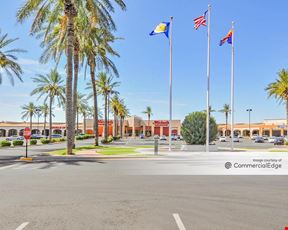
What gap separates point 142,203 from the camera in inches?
329

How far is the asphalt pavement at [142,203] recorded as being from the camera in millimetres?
6480

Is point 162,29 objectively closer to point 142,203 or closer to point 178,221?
point 142,203

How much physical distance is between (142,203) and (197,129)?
2403 centimetres

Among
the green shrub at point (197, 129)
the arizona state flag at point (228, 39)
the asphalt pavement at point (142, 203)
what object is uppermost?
the arizona state flag at point (228, 39)

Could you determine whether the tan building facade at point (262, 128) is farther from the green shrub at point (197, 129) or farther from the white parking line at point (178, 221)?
the white parking line at point (178, 221)

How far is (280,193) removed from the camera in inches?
390

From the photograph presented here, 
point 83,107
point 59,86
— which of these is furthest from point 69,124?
point 83,107

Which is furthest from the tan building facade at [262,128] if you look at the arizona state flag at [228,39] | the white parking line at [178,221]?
the white parking line at [178,221]

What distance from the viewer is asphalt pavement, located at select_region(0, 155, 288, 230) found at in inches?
255

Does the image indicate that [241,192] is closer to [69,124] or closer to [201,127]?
[69,124]

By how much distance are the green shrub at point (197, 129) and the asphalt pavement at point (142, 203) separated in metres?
18.4

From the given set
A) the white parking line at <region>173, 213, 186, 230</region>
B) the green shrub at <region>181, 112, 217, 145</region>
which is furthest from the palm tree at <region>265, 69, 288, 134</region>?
the white parking line at <region>173, 213, 186, 230</region>

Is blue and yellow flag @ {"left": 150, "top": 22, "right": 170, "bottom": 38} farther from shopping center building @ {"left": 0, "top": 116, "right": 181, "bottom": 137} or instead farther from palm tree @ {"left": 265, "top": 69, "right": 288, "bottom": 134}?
shopping center building @ {"left": 0, "top": 116, "right": 181, "bottom": 137}

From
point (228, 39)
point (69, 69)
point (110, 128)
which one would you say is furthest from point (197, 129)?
point (110, 128)
